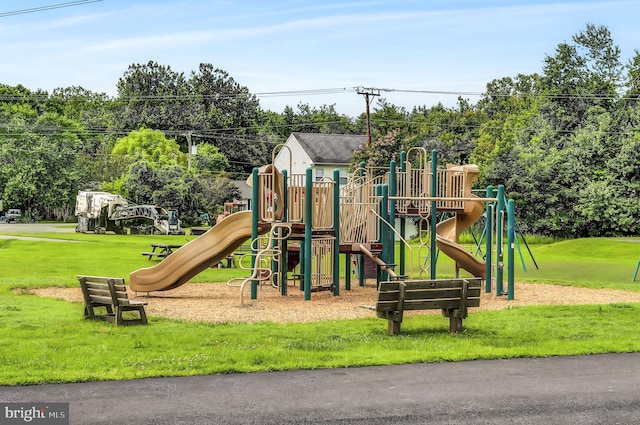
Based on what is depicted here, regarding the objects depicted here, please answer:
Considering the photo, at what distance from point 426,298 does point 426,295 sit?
0.05 metres

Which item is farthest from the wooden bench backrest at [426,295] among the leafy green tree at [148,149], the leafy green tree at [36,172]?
the leafy green tree at [36,172]

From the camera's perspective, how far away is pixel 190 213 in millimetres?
65438

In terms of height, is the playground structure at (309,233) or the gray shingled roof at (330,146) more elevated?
the gray shingled roof at (330,146)

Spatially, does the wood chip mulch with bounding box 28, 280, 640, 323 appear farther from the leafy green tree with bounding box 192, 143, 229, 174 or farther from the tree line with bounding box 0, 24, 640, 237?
the leafy green tree with bounding box 192, 143, 229, 174

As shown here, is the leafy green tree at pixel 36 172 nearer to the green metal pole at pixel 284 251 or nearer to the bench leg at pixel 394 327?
the green metal pole at pixel 284 251

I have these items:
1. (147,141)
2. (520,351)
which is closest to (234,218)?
(520,351)

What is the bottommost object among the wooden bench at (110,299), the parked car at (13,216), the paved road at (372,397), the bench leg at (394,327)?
the paved road at (372,397)

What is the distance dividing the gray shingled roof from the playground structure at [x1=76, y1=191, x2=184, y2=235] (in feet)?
59.2

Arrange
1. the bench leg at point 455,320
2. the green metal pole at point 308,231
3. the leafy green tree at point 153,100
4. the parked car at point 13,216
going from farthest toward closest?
the leafy green tree at point 153,100
the parked car at point 13,216
the green metal pole at point 308,231
the bench leg at point 455,320

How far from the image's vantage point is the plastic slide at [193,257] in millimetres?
19781

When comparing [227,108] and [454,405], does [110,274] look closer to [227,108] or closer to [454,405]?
[454,405]

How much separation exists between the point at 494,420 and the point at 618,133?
49175mm

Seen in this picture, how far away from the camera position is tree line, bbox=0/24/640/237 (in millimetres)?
53031

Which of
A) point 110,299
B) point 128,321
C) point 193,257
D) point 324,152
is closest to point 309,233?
point 193,257
